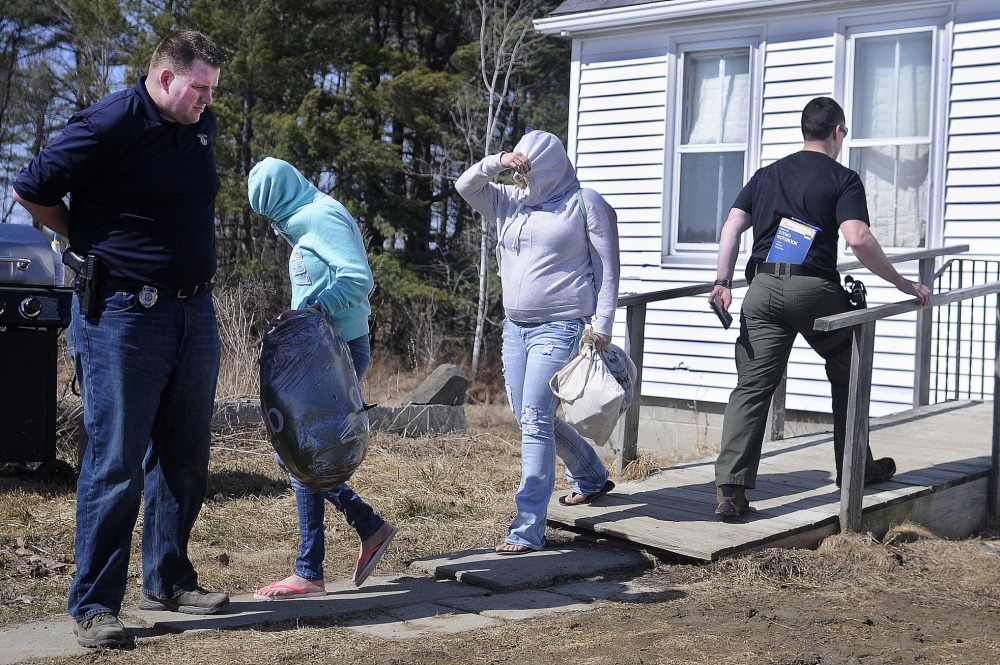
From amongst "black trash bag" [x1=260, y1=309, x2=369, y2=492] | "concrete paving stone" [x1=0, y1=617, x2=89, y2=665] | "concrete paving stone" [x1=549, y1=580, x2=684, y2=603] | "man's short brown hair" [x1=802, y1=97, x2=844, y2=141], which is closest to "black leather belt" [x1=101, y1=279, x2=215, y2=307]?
"black trash bag" [x1=260, y1=309, x2=369, y2=492]

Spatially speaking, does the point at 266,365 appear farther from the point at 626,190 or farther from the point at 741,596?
the point at 626,190

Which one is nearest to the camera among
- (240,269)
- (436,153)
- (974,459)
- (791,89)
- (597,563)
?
(597,563)

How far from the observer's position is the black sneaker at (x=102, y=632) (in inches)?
120

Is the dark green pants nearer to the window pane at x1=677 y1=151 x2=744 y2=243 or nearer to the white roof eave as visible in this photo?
the window pane at x1=677 y1=151 x2=744 y2=243

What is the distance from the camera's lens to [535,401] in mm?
4285

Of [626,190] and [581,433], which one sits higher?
[626,190]

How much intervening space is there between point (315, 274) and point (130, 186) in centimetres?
74

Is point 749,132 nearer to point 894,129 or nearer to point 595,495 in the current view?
point 894,129

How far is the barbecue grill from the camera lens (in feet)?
18.0

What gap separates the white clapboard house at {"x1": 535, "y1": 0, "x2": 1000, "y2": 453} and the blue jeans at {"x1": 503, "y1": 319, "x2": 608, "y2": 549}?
335 centimetres

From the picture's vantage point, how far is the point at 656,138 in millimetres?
9172

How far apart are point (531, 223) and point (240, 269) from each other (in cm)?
1465

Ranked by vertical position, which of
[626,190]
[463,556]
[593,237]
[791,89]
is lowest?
[463,556]

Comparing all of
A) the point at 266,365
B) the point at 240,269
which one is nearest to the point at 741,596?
the point at 266,365
